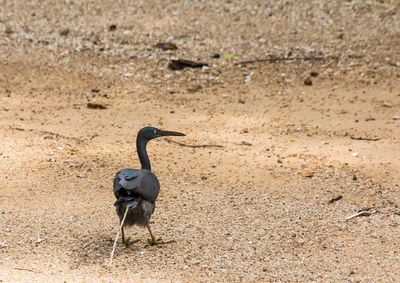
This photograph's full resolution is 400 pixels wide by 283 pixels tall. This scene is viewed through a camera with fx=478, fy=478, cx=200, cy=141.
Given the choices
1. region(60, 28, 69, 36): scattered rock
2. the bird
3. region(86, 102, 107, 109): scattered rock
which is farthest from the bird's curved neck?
region(60, 28, 69, 36): scattered rock

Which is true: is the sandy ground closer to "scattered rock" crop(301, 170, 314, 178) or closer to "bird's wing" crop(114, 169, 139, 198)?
"scattered rock" crop(301, 170, 314, 178)

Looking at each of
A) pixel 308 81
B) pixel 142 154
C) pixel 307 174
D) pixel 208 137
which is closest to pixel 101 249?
pixel 142 154

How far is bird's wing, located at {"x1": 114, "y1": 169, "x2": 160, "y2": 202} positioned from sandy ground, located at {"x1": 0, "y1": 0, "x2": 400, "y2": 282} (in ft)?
1.93

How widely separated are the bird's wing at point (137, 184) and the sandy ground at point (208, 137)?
59 cm

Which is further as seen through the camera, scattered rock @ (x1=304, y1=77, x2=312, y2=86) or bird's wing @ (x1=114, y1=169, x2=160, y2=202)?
scattered rock @ (x1=304, y1=77, x2=312, y2=86)

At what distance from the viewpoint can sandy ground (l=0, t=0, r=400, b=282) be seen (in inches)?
173

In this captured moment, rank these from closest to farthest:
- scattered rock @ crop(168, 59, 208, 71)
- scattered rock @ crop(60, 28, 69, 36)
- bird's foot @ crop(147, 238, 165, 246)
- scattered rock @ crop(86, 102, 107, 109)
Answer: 1. bird's foot @ crop(147, 238, 165, 246)
2. scattered rock @ crop(86, 102, 107, 109)
3. scattered rock @ crop(168, 59, 208, 71)
4. scattered rock @ crop(60, 28, 69, 36)

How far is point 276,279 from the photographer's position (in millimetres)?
3992

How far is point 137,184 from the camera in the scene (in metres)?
4.12

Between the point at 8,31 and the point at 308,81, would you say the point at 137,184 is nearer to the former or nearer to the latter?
the point at 308,81

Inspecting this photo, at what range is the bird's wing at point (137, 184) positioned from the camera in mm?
4086

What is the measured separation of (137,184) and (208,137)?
3289 millimetres

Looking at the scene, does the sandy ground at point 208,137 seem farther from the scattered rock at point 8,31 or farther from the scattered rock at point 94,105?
the scattered rock at point 8,31

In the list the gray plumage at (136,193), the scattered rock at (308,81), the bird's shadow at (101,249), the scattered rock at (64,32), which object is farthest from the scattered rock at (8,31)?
the gray plumage at (136,193)
